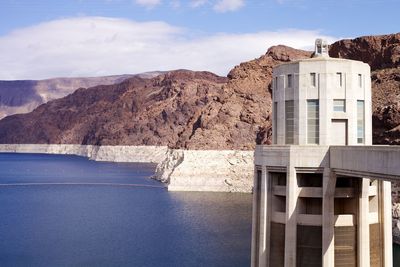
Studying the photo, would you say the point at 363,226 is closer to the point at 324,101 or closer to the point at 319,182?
the point at 319,182

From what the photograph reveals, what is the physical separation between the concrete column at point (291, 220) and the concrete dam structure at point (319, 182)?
43mm

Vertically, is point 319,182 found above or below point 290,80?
below

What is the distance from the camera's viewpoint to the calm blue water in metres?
66.6

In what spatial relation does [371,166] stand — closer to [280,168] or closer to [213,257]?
[280,168]

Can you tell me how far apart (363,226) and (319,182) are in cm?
268

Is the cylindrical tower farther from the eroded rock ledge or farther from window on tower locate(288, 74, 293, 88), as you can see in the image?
the eroded rock ledge

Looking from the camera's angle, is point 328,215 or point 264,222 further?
point 264,222

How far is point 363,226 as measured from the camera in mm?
27375

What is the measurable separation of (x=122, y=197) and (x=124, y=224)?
43.1 metres

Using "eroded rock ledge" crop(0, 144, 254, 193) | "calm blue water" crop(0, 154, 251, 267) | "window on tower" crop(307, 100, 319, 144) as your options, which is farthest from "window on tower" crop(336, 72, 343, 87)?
"eroded rock ledge" crop(0, 144, 254, 193)

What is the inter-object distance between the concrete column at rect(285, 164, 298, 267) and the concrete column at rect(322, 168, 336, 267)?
47.7 inches

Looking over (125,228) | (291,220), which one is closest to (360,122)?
(291,220)

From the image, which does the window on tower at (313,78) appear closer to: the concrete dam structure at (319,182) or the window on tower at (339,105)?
the concrete dam structure at (319,182)

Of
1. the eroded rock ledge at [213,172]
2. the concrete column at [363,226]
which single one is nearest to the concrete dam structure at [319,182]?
the concrete column at [363,226]
